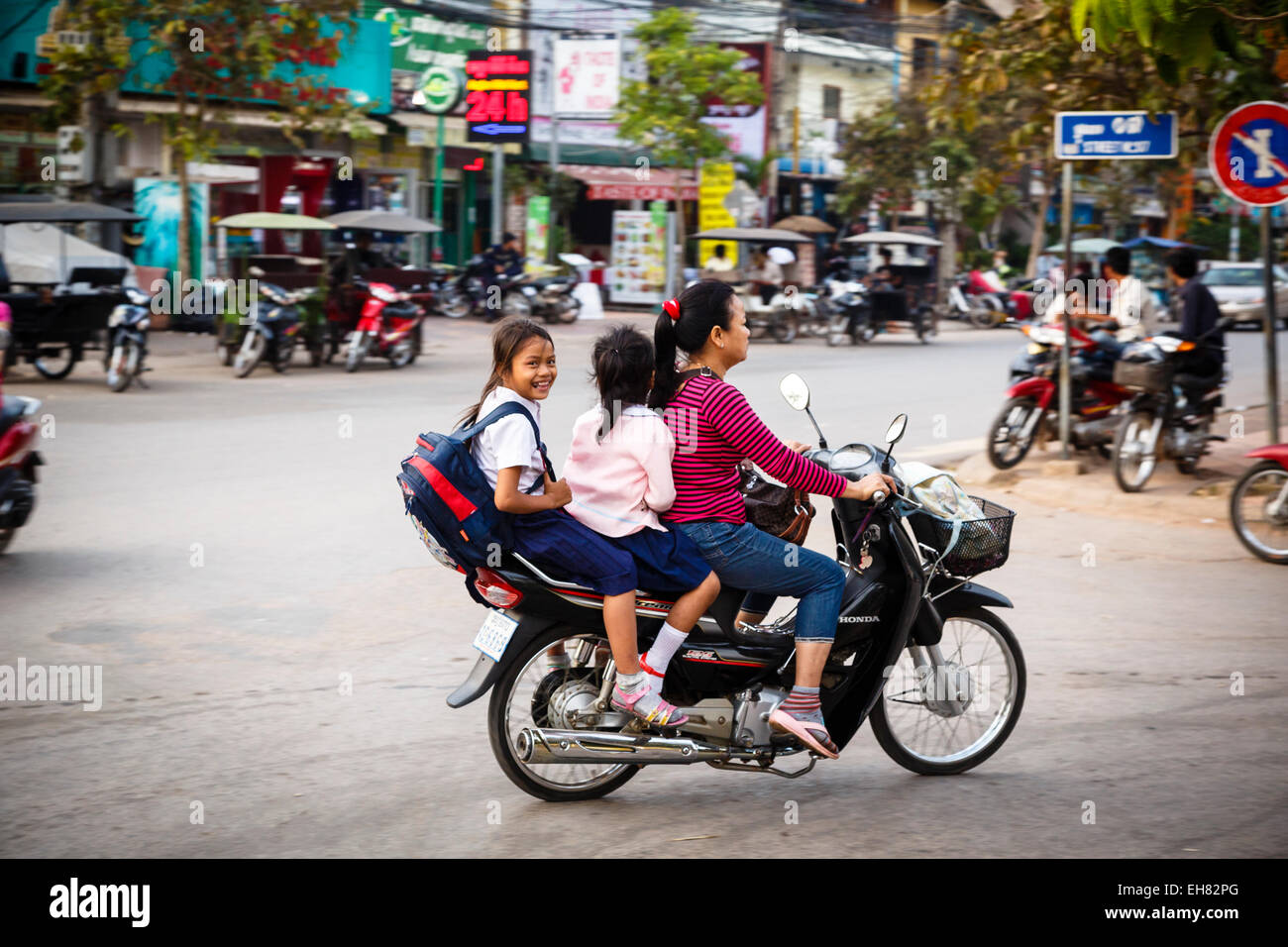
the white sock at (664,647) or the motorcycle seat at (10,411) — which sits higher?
the motorcycle seat at (10,411)

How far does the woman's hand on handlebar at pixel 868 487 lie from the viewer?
4078 millimetres

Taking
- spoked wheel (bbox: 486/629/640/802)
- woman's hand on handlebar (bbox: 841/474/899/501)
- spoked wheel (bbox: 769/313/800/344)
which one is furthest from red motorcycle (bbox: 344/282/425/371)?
woman's hand on handlebar (bbox: 841/474/899/501)

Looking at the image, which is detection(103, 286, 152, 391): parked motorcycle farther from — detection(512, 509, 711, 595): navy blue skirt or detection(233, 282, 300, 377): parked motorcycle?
detection(512, 509, 711, 595): navy blue skirt

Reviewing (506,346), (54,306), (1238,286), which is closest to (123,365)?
(54,306)

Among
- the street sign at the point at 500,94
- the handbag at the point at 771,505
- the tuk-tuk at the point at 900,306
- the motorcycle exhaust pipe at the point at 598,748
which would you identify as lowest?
the motorcycle exhaust pipe at the point at 598,748

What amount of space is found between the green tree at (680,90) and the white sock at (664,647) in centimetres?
2481

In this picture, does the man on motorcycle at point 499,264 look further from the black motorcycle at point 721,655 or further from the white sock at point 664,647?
the white sock at point 664,647

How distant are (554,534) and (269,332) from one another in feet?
45.2

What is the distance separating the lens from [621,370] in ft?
13.4

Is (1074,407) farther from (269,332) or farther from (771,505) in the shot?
(269,332)

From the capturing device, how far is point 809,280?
117 ft

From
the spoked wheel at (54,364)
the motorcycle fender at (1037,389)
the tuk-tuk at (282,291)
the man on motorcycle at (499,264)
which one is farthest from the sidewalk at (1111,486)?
the man on motorcycle at (499,264)

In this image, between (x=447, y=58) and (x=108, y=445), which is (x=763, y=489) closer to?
(x=108, y=445)

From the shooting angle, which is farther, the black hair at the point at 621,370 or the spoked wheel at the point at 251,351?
the spoked wheel at the point at 251,351
